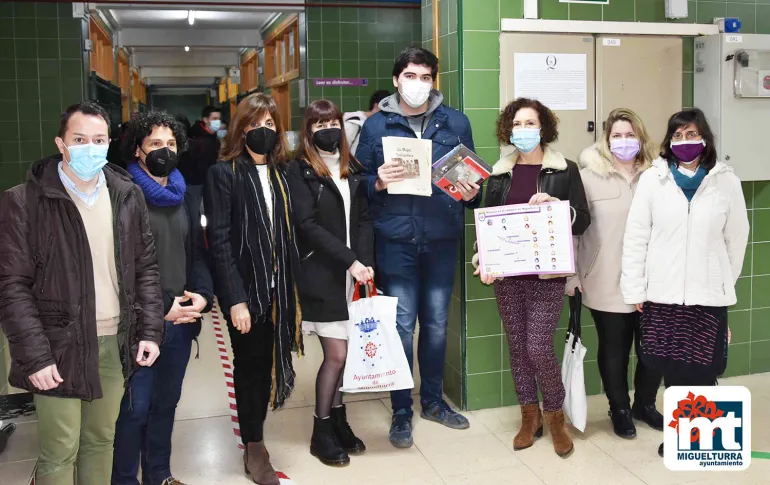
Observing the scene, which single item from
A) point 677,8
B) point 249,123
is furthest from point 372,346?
point 677,8

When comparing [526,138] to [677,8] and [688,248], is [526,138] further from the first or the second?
[677,8]

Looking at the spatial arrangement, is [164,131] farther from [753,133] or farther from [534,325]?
[753,133]

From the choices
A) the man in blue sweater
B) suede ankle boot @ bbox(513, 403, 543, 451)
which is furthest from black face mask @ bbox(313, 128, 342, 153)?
suede ankle boot @ bbox(513, 403, 543, 451)

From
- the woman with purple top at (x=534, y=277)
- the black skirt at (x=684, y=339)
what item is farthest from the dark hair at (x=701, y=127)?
the black skirt at (x=684, y=339)

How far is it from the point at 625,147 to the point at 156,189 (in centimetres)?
201

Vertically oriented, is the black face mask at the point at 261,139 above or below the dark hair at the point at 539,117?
below

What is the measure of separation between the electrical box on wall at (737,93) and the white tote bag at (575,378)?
4.83ft

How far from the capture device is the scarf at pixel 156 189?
264cm

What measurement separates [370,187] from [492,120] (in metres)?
0.87

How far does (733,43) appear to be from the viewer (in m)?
4.09

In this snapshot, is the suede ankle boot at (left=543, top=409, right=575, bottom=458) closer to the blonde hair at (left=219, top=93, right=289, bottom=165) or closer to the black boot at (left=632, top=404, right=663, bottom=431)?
the black boot at (left=632, top=404, right=663, bottom=431)

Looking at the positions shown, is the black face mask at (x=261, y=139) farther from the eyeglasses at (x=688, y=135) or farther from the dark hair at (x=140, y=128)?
the eyeglasses at (x=688, y=135)

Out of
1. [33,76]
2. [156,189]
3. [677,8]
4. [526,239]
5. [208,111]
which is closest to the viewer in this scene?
[156,189]

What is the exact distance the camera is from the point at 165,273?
2688 millimetres
